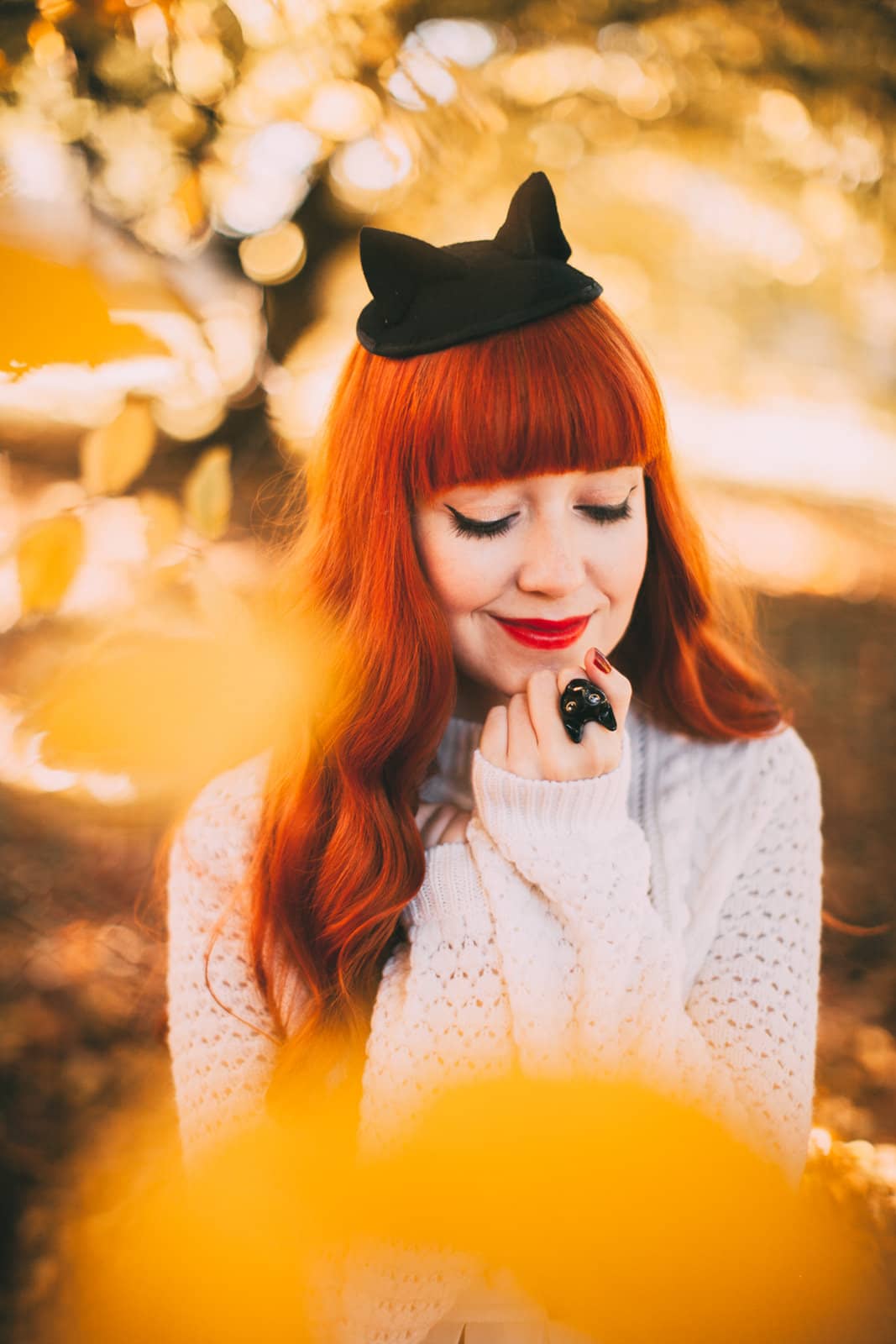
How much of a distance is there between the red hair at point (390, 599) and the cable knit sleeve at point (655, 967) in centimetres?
13

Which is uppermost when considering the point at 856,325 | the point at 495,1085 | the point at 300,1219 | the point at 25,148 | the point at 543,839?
the point at 856,325

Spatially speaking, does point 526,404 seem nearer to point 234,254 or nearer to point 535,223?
point 535,223

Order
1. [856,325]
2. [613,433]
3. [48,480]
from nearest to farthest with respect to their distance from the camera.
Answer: [613,433]
[48,480]
[856,325]

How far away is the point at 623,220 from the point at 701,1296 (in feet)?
4.77

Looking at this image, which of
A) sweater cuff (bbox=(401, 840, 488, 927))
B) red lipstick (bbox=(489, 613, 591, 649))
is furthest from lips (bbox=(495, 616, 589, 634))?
sweater cuff (bbox=(401, 840, 488, 927))

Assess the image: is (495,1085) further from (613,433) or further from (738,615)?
(738,615)

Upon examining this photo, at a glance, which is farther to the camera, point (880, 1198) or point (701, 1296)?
point (880, 1198)

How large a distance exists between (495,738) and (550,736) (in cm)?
6

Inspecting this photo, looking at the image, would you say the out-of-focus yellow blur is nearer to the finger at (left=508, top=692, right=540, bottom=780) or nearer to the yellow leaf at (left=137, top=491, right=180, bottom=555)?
the finger at (left=508, top=692, right=540, bottom=780)

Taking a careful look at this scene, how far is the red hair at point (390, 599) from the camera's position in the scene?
900 millimetres

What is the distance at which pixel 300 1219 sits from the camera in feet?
3.37

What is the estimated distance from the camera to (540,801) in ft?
3.20

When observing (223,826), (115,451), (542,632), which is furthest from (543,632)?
(115,451)

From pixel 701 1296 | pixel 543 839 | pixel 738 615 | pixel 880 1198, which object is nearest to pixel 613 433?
pixel 543 839
